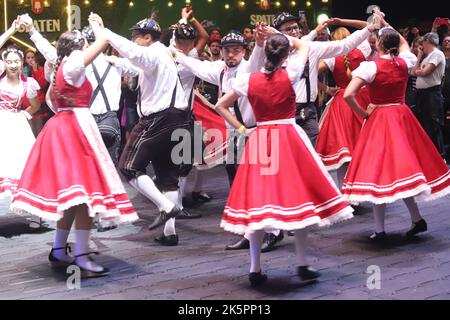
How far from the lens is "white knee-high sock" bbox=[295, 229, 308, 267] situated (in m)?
4.14

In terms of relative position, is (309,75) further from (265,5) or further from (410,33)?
(265,5)

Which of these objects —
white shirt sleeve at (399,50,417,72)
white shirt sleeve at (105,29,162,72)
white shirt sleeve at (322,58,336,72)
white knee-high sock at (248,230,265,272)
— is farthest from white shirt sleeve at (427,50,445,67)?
white knee-high sock at (248,230,265,272)

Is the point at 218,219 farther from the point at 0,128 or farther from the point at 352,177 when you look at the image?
the point at 0,128

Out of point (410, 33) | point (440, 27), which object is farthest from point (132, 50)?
point (410, 33)

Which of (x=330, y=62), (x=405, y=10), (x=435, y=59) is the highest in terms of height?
(x=405, y=10)

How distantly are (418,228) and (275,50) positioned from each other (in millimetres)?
1961

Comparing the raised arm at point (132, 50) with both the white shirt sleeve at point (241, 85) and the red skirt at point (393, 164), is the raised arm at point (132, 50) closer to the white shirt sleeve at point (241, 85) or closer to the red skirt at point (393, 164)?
the white shirt sleeve at point (241, 85)

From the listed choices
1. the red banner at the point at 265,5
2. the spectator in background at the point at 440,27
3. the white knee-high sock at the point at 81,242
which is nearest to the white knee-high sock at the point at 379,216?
the white knee-high sock at the point at 81,242

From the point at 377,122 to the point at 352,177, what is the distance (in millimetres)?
437

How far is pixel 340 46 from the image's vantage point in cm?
535

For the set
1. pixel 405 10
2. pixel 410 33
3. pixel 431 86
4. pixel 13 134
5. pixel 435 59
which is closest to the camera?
pixel 13 134

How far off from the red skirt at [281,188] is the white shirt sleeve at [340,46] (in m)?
1.40

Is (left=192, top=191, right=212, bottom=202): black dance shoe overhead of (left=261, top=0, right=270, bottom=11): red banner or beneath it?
beneath

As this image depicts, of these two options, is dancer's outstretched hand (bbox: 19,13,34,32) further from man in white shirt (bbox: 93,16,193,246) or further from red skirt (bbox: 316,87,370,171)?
red skirt (bbox: 316,87,370,171)
